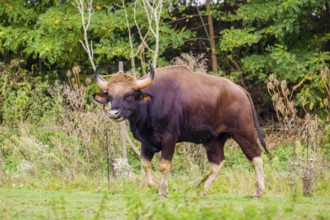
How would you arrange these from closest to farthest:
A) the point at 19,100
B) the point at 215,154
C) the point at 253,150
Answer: the point at 253,150
the point at 215,154
the point at 19,100

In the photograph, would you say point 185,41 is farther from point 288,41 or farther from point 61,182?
point 61,182

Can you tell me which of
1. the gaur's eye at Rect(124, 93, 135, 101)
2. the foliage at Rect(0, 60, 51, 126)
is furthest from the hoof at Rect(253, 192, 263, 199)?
the foliage at Rect(0, 60, 51, 126)

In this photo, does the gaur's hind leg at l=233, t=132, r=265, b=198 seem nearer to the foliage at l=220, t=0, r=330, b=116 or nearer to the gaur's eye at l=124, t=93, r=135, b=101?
the gaur's eye at l=124, t=93, r=135, b=101

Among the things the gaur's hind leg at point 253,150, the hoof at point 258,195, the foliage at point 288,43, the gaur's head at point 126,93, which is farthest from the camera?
the foliage at point 288,43

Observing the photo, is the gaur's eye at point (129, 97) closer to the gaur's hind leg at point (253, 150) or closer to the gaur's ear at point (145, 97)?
the gaur's ear at point (145, 97)

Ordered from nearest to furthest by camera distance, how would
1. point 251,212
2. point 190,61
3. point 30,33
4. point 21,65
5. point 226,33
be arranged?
point 251,212, point 190,61, point 226,33, point 30,33, point 21,65

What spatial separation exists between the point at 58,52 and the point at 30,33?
1.25 meters

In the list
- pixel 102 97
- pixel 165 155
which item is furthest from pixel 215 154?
pixel 102 97

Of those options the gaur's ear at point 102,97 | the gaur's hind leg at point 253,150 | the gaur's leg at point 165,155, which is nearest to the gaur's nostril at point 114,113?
the gaur's ear at point 102,97

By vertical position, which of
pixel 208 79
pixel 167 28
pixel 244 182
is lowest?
pixel 244 182

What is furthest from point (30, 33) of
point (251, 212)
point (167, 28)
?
point (251, 212)

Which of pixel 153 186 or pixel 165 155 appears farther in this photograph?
pixel 153 186

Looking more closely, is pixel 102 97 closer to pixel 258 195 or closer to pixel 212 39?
pixel 258 195

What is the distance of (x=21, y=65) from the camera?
80.6 ft
